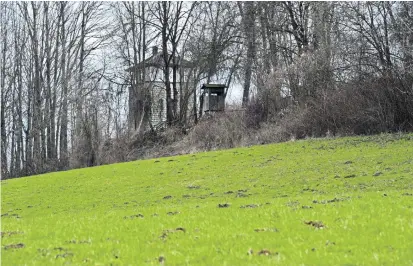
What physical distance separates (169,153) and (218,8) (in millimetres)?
16074

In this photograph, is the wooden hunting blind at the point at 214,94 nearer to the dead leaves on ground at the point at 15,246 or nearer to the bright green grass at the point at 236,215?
the bright green grass at the point at 236,215

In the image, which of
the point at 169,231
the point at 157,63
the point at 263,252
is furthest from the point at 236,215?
the point at 157,63

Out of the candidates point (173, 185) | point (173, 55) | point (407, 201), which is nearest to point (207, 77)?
point (173, 55)

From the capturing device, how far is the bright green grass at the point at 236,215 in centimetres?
602

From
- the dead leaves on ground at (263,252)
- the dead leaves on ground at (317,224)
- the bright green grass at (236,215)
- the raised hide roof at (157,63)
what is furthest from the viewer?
the raised hide roof at (157,63)

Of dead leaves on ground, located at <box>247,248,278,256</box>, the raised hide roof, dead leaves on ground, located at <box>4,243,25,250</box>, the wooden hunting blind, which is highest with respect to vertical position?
the raised hide roof

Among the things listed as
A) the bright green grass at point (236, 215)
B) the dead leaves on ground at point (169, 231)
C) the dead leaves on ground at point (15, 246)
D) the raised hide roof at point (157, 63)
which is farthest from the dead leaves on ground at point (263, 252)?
the raised hide roof at point (157, 63)

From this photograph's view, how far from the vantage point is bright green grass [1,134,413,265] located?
6.02 metres

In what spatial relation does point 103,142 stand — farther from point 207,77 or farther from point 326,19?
point 326,19

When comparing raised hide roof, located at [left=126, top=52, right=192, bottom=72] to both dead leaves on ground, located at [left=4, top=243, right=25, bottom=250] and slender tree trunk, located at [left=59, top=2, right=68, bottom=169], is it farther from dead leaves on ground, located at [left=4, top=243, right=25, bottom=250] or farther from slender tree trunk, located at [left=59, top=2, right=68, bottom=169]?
dead leaves on ground, located at [left=4, top=243, right=25, bottom=250]

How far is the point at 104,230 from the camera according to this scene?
816cm

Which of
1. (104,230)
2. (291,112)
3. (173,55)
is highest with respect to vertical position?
(173,55)

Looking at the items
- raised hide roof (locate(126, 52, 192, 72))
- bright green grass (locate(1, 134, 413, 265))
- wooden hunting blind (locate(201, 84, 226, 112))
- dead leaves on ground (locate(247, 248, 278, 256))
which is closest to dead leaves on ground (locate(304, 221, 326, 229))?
bright green grass (locate(1, 134, 413, 265))

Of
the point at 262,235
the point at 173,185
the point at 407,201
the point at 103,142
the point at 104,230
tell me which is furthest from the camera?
the point at 103,142
